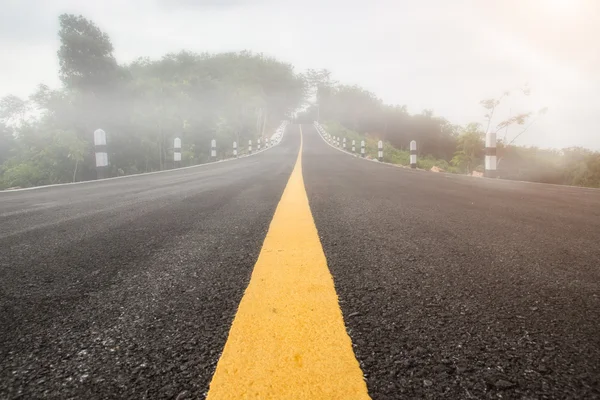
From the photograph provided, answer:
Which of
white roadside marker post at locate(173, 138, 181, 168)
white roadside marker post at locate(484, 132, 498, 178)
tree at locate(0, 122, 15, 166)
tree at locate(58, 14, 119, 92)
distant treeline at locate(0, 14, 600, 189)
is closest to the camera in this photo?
white roadside marker post at locate(484, 132, 498, 178)

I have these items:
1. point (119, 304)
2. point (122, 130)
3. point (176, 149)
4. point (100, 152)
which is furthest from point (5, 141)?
point (119, 304)

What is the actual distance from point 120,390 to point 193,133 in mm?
27590

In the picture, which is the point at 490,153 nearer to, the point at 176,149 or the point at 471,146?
the point at 176,149

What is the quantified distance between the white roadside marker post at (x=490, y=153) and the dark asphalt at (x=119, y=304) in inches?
271

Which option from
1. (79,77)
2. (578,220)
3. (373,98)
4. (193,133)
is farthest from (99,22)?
(373,98)

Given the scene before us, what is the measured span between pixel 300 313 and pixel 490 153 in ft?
26.4

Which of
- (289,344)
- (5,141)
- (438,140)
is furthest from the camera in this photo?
(438,140)

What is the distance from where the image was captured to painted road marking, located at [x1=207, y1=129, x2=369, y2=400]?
57 cm

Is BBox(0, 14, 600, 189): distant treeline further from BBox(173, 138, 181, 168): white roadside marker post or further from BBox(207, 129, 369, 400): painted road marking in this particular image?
BBox(207, 129, 369, 400): painted road marking

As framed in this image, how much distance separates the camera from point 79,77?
21125mm

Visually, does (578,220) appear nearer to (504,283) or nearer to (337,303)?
(504,283)

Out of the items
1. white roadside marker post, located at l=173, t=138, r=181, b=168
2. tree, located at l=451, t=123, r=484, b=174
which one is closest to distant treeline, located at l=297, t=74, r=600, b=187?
tree, located at l=451, t=123, r=484, b=174

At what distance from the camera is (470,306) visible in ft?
3.02

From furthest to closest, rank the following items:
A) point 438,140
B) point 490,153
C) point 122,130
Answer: point 438,140, point 122,130, point 490,153
